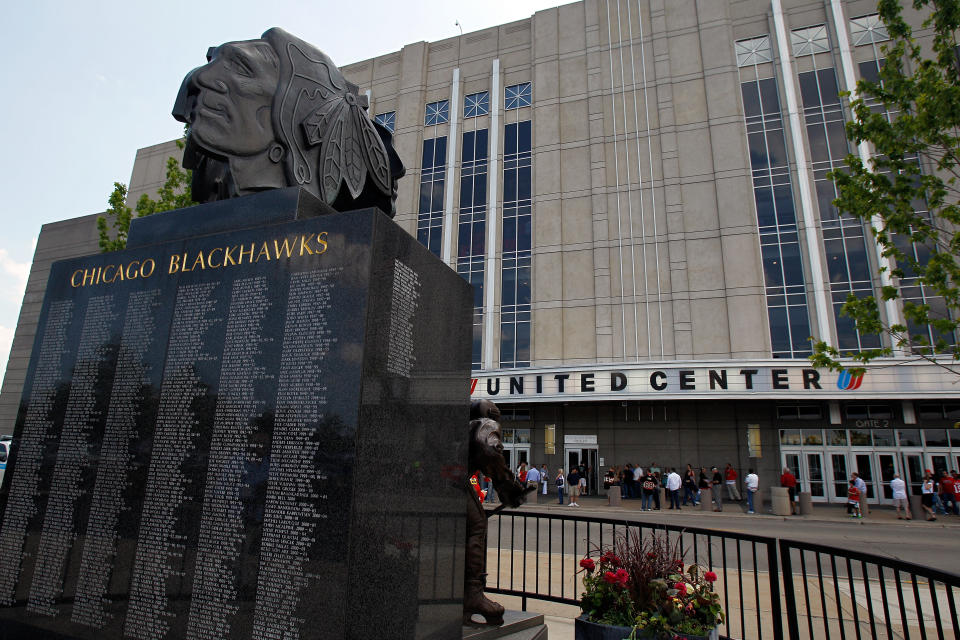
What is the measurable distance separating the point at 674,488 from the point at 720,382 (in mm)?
5926

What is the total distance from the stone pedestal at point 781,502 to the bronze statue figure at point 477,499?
20.7 meters

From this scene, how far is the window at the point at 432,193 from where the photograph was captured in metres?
35.8

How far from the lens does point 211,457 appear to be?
3893 mm

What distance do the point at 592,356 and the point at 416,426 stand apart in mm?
26399

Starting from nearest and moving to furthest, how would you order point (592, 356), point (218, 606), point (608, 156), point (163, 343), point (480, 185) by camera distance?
point (218, 606), point (163, 343), point (592, 356), point (608, 156), point (480, 185)

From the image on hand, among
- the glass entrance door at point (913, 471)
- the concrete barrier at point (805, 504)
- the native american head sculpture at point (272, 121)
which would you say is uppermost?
the native american head sculpture at point (272, 121)

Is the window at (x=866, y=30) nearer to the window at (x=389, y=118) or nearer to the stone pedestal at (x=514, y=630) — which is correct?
the window at (x=389, y=118)

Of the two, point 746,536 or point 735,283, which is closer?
point 746,536

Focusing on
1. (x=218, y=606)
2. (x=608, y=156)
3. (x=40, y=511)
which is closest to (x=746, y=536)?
(x=218, y=606)

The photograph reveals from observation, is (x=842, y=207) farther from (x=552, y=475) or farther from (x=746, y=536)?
(x=552, y=475)

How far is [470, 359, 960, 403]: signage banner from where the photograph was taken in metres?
23.9

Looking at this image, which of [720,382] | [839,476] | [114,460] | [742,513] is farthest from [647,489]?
[114,460]

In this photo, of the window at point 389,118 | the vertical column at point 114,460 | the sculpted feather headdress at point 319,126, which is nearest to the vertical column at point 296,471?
the vertical column at point 114,460

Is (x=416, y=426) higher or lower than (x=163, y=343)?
lower
